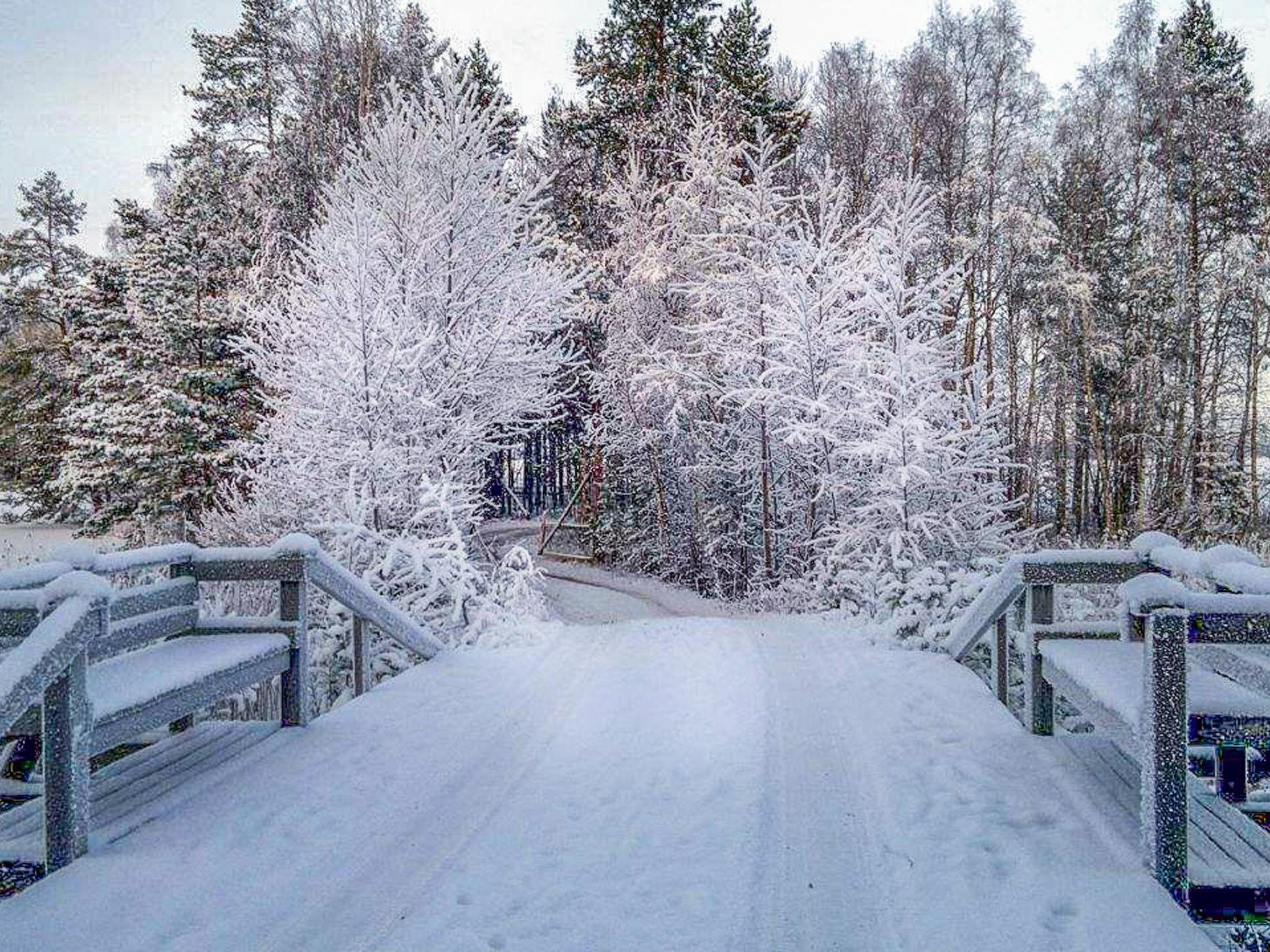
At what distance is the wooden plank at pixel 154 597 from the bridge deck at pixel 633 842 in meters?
0.97

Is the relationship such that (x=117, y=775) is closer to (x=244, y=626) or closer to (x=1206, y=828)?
(x=244, y=626)

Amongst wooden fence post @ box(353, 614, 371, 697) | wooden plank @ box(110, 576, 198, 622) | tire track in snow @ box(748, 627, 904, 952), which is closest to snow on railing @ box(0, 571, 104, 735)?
wooden plank @ box(110, 576, 198, 622)

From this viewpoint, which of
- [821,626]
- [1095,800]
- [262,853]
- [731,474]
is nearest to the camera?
[262,853]

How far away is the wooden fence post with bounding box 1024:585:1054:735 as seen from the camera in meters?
4.18

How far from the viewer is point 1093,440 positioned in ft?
64.6

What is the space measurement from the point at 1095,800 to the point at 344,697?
19.1 feet

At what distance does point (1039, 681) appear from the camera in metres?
4.20

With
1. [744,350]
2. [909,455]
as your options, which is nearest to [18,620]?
[909,455]

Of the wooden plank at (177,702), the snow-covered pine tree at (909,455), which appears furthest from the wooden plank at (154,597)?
the snow-covered pine tree at (909,455)

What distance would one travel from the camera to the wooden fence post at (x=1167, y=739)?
2570 mm

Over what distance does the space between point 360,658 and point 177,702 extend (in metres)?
2.27

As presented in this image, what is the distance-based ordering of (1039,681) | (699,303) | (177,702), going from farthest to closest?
(699,303) → (1039,681) → (177,702)

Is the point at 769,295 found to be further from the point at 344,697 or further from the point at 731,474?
the point at 344,697

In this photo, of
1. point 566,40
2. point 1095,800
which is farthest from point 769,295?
point 566,40
